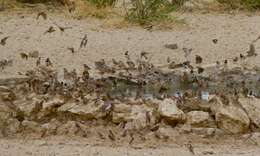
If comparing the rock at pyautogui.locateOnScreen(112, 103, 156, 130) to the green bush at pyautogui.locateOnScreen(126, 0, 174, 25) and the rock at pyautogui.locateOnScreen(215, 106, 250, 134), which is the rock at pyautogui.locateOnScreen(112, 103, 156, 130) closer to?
the rock at pyautogui.locateOnScreen(215, 106, 250, 134)

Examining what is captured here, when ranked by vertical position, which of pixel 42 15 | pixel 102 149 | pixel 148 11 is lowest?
pixel 102 149

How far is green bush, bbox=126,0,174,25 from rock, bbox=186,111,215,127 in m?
4.25

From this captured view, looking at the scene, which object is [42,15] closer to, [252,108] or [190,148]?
[252,108]

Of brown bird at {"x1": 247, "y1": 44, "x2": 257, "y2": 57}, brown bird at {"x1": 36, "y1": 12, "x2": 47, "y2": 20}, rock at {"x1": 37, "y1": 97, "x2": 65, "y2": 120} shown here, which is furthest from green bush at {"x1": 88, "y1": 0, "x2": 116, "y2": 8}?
rock at {"x1": 37, "y1": 97, "x2": 65, "y2": 120}

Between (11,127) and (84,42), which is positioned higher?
(84,42)

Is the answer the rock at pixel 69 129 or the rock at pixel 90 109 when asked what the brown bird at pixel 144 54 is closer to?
the rock at pixel 90 109

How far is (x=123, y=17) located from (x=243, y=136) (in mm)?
4801

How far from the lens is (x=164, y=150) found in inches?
254

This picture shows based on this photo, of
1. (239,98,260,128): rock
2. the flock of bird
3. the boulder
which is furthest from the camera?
the flock of bird

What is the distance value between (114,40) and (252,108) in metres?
3.43

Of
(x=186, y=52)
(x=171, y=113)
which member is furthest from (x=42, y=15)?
(x=171, y=113)

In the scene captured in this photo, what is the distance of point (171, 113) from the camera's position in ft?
22.5

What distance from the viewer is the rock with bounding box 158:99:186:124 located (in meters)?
6.86

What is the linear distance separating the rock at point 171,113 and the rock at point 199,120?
0.19 feet
